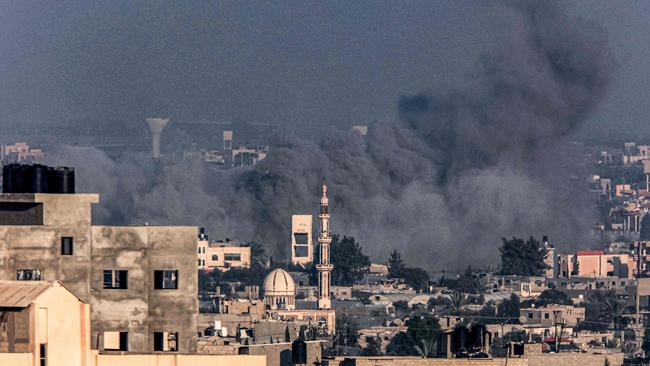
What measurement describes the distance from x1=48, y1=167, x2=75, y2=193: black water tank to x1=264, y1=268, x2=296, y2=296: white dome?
78.0 m

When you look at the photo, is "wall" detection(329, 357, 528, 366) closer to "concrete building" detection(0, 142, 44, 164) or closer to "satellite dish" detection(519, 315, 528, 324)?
"satellite dish" detection(519, 315, 528, 324)

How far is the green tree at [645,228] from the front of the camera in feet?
496

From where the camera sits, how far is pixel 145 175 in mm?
146875

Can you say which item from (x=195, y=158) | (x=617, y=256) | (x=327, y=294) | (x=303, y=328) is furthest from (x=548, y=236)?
(x=303, y=328)

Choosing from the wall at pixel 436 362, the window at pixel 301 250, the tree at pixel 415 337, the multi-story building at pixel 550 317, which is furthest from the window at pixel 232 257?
the wall at pixel 436 362

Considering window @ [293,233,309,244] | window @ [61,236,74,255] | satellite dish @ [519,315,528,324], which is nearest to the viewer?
window @ [61,236,74,255]

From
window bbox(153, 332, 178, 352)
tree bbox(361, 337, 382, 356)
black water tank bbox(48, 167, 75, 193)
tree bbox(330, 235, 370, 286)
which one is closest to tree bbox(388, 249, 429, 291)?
tree bbox(330, 235, 370, 286)

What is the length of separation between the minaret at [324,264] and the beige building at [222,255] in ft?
14.4

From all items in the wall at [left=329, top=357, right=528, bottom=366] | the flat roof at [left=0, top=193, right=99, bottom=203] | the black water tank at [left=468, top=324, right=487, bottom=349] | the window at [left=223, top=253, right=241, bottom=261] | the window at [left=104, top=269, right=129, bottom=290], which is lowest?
the wall at [left=329, top=357, right=528, bottom=366]

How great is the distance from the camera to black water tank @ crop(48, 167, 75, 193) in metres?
30.9

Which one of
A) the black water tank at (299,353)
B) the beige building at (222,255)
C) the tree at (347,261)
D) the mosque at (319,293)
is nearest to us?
the black water tank at (299,353)

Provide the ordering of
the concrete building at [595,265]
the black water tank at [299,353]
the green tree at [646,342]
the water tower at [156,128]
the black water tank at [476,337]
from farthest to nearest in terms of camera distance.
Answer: the water tower at [156,128]
the concrete building at [595,265]
the green tree at [646,342]
the black water tank at [299,353]
the black water tank at [476,337]

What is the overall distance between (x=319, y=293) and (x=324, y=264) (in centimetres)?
466

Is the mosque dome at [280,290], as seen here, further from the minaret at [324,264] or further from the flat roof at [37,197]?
the flat roof at [37,197]
